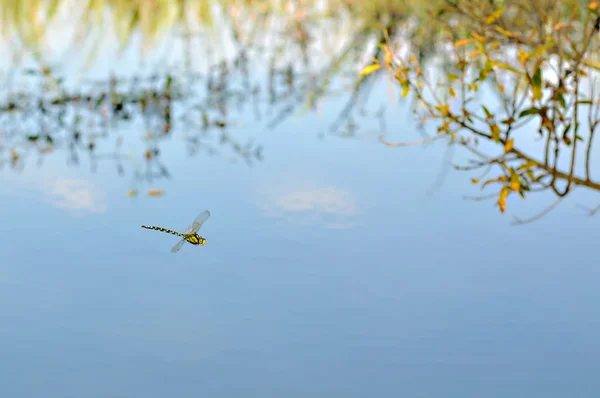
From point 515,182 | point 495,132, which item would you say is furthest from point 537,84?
point 515,182

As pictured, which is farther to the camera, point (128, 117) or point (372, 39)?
point (372, 39)

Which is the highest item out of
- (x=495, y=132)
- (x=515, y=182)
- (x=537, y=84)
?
(x=537, y=84)

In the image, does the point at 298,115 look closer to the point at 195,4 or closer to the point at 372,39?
the point at 372,39

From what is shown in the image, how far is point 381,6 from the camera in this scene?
841cm

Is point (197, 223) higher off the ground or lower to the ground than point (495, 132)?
lower

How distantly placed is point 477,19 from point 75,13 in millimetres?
5041

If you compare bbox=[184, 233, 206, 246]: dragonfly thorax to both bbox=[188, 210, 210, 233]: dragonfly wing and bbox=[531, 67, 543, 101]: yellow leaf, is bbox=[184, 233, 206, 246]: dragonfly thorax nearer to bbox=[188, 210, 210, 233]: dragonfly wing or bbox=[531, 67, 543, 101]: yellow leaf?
bbox=[188, 210, 210, 233]: dragonfly wing

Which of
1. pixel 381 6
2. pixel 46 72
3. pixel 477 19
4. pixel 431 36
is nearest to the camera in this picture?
pixel 477 19

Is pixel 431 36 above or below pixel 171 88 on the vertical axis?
above

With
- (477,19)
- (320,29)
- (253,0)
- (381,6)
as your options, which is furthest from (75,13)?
(477,19)

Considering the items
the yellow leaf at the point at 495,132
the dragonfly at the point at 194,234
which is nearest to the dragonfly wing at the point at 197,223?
the dragonfly at the point at 194,234

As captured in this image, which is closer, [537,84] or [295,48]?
[537,84]

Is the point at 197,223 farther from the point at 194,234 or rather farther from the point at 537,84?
the point at 537,84

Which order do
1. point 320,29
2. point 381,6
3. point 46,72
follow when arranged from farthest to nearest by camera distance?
Result: point 381,6 → point 320,29 → point 46,72
